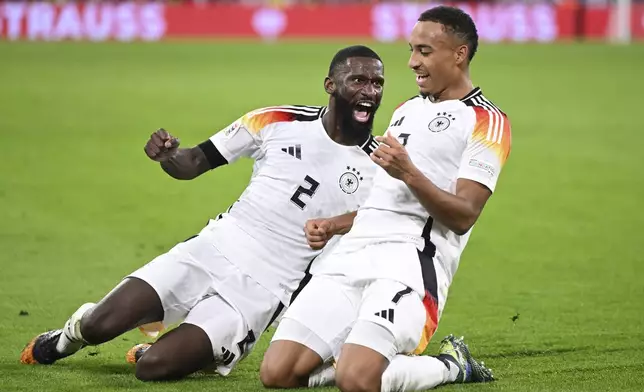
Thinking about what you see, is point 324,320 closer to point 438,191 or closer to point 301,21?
point 438,191

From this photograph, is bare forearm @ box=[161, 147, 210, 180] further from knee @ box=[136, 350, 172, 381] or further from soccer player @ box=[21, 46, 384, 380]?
knee @ box=[136, 350, 172, 381]

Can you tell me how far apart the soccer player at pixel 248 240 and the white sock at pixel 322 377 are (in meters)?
0.49

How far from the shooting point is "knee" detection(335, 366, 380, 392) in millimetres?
5801

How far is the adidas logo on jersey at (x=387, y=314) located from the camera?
19.4 feet

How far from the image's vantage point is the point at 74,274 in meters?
9.38

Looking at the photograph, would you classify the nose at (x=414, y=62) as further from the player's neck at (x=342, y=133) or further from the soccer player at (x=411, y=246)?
the player's neck at (x=342, y=133)

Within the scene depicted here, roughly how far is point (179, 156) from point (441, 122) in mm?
1621

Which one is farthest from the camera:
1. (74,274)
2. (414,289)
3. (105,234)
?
(105,234)

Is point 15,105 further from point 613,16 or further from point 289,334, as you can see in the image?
point 613,16

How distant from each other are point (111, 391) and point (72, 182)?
25.5 ft

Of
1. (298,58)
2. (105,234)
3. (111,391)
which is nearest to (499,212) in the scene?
(105,234)

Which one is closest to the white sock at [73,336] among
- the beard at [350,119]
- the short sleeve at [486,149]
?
the beard at [350,119]

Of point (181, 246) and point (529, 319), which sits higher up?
point (181, 246)

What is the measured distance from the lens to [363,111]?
22.5 ft
